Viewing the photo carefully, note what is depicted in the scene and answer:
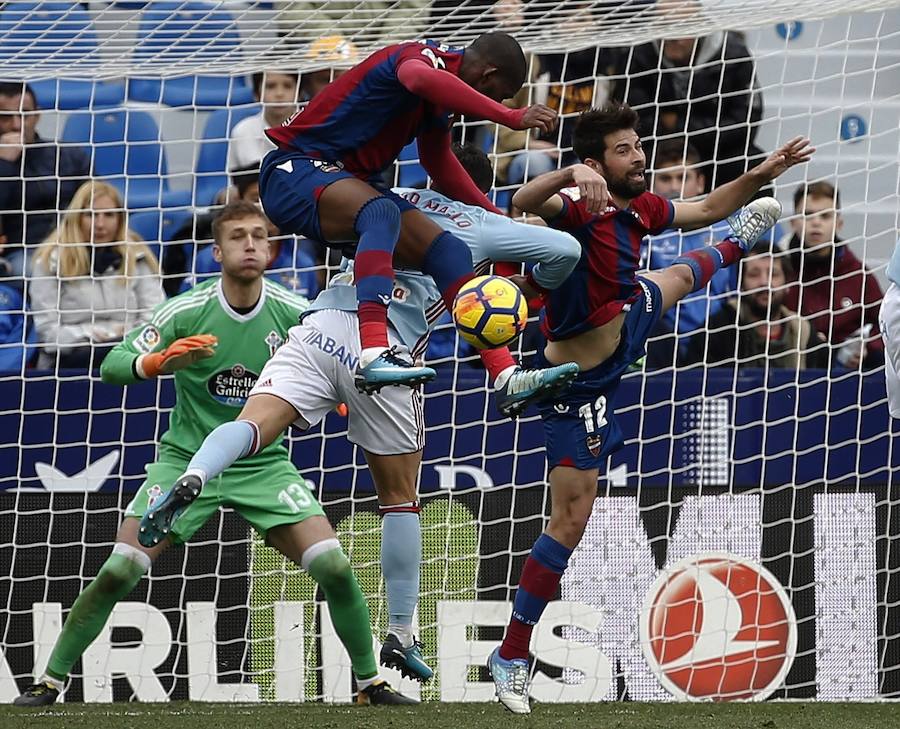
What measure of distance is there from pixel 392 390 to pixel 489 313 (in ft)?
2.67

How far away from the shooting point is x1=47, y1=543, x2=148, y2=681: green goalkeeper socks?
6113 mm

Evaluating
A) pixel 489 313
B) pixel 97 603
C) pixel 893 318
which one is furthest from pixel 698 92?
pixel 97 603

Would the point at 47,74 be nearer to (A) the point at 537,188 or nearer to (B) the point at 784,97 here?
(A) the point at 537,188

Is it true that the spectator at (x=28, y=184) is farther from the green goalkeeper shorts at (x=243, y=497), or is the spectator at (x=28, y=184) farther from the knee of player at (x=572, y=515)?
the knee of player at (x=572, y=515)

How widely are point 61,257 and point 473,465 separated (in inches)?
92.3

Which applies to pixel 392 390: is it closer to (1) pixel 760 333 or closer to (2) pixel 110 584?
(2) pixel 110 584

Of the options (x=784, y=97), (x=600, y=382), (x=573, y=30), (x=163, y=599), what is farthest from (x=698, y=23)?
(x=163, y=599)

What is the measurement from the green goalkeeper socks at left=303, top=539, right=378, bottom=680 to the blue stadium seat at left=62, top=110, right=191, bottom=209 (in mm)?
2837

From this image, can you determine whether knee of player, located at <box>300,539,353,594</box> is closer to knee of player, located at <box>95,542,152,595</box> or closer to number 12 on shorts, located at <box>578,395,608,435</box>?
knee of player, located at <box>95,542,152,595</box>

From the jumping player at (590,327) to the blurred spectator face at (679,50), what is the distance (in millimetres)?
2220

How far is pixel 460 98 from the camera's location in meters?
4.59

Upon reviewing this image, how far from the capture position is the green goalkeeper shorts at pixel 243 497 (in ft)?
20.3

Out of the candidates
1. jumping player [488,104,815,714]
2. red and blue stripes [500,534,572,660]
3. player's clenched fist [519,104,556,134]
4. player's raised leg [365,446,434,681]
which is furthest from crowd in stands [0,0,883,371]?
player's clenched fist [519,104,556,134]

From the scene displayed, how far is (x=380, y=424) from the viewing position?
5.39 meters
